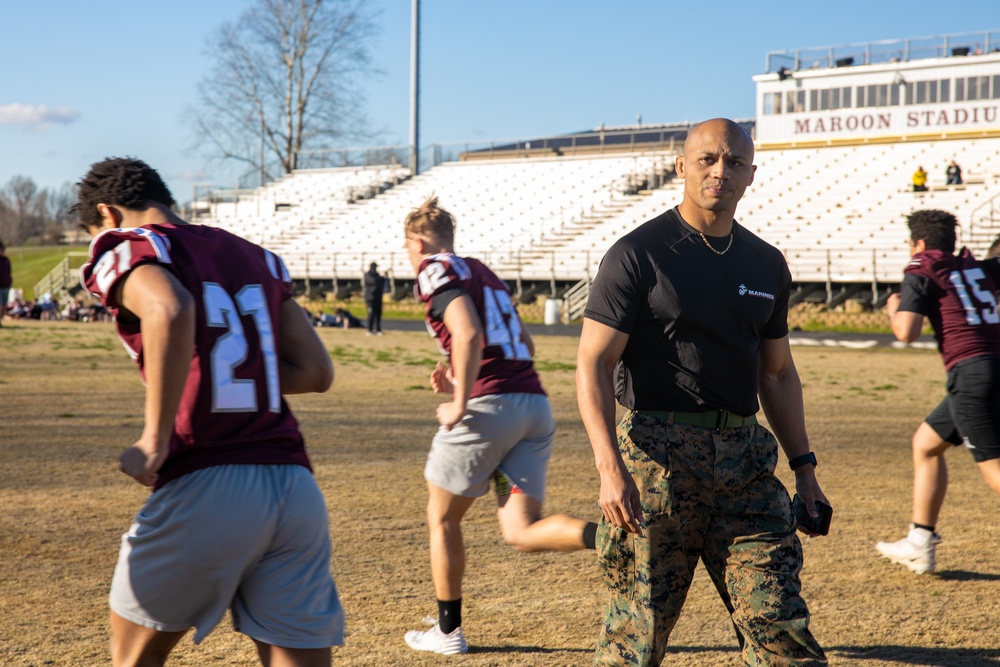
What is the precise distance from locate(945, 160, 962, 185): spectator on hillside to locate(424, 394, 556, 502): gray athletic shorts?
36257 millimetres

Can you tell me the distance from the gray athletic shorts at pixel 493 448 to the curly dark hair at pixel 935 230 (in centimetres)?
238

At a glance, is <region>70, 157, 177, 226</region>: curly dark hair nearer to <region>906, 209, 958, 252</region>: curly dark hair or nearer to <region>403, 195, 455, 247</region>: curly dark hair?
<region>403, 195, 455, 247</region>: curly dark hair

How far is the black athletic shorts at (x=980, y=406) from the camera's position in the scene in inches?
225

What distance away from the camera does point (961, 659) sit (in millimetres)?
4641

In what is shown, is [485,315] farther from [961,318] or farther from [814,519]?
[961,318]

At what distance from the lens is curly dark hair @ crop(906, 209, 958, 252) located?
5.78 m

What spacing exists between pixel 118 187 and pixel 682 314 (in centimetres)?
167

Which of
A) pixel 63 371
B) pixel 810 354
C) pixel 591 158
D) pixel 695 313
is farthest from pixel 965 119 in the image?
pixel 695 313

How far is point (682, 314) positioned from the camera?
334 cm

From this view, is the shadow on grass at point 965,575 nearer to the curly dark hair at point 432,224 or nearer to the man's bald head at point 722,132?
the curly dark hair at point 432,224

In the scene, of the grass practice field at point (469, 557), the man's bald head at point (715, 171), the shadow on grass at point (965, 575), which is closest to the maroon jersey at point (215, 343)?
the man's bald head at point (715, 171)

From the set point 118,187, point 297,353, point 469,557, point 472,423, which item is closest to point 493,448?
point 472,423

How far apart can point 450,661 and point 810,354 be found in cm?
1959

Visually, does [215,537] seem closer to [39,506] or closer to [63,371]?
[39,506]
